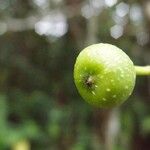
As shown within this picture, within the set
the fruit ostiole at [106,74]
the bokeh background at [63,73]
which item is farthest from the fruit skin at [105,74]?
the bokeh background at [63,73]

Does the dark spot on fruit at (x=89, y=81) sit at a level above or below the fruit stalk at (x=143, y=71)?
below

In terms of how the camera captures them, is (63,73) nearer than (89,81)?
No

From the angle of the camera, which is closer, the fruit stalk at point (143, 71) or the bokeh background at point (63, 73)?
the fruit stalk at point (143, 71)

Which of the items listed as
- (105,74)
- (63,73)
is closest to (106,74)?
(105,74)

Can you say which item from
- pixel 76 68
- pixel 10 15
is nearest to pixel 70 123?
pixel 10 15

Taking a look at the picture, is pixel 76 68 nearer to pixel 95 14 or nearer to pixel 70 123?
pixel 95 14

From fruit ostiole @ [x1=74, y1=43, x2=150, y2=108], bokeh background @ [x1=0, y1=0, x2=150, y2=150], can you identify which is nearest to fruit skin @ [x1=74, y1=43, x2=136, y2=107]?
fruit ostiole @ [x1=74, y1=43, x2=150, y2=108]

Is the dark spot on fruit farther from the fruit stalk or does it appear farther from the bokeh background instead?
the bokeh background

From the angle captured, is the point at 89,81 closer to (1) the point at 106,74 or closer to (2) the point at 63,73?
(1) the point at 106,74

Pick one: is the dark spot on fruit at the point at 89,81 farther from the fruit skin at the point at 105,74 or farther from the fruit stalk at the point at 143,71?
the fruit stalk at the point at 143,71
